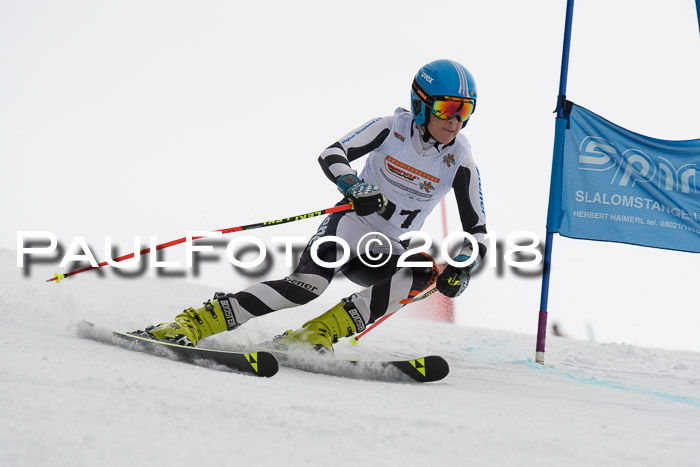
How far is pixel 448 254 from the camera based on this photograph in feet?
10.4

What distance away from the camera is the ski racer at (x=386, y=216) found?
9.60 ft

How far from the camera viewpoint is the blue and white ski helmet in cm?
310

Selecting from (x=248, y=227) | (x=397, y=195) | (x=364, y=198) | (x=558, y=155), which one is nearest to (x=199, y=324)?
(x=248, y=227)

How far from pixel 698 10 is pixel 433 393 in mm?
5120

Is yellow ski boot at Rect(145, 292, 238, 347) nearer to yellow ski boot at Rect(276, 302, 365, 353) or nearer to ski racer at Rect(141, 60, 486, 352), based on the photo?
ski racer at Rect(141, 60, 486, 352)

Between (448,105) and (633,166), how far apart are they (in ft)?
8.25

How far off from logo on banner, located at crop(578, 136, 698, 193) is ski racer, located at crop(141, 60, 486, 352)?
6.08ft

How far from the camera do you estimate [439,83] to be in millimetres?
3111

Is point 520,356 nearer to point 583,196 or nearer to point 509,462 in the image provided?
point 583,196

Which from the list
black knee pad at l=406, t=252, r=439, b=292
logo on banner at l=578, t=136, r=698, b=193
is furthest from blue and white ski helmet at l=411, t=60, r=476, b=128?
logo on banner at l=578, t=136, r=698, b=193

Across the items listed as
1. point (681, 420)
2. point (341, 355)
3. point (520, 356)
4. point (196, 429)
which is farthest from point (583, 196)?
point (196, 429)

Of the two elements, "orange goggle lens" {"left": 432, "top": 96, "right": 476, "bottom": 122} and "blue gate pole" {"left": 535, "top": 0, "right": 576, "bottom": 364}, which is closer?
"orange goggle lens" {"left": 432, "top": 96, "right": 476, "bottom": 122}

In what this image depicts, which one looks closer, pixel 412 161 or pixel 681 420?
pixel 681 420

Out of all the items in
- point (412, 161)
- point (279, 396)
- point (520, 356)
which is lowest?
point (520, 356)
